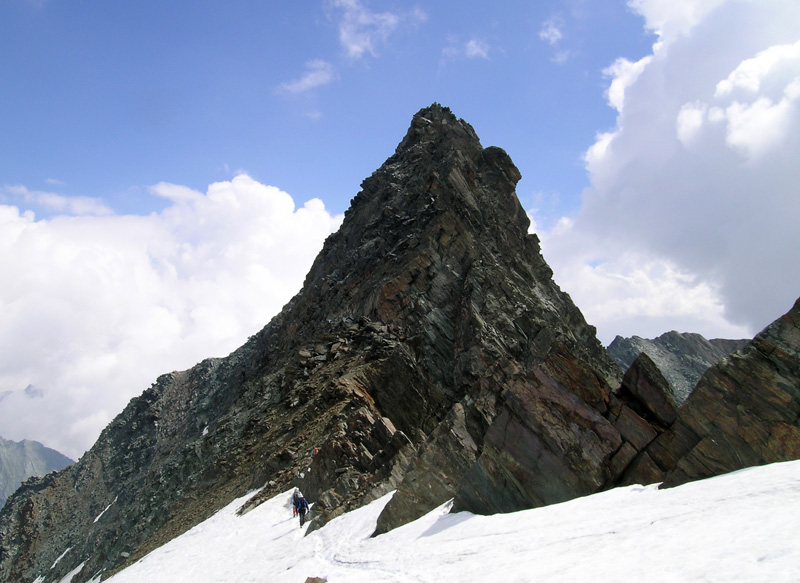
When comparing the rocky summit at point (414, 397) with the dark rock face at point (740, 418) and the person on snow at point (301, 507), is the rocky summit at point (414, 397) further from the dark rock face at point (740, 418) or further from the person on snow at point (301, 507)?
the person on snow at point (301, 507)

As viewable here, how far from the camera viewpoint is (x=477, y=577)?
439 inches

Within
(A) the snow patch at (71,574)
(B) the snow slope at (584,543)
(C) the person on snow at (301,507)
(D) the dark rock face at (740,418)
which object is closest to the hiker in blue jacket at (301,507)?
(C) the person on snow at (301,507)

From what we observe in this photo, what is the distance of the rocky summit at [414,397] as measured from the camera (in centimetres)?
1781

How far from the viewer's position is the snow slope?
819 cm

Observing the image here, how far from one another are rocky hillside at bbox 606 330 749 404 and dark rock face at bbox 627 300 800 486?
411 ft

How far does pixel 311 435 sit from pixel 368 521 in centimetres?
1539

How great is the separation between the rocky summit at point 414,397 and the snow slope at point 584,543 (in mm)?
1804

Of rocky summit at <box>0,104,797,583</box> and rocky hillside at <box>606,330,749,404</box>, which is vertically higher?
rocky summit at <box>0,104,797,583</box>

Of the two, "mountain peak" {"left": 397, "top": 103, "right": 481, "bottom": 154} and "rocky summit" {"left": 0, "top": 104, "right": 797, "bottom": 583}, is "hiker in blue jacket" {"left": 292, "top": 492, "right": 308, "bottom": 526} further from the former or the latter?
"mountain peak" {"left": 397, "top": 103, "right": 481, "bottom": 154}

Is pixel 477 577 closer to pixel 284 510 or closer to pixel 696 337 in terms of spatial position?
pixel 284 510

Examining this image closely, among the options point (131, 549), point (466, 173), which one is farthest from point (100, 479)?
point (466, 173)

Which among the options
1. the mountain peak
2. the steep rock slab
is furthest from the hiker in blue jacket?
the mountain peak

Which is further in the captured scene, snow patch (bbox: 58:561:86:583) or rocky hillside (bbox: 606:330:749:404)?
rocky hillside (bbox: 606:330:749:404)

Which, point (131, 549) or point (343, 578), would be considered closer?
point (343, 578)
